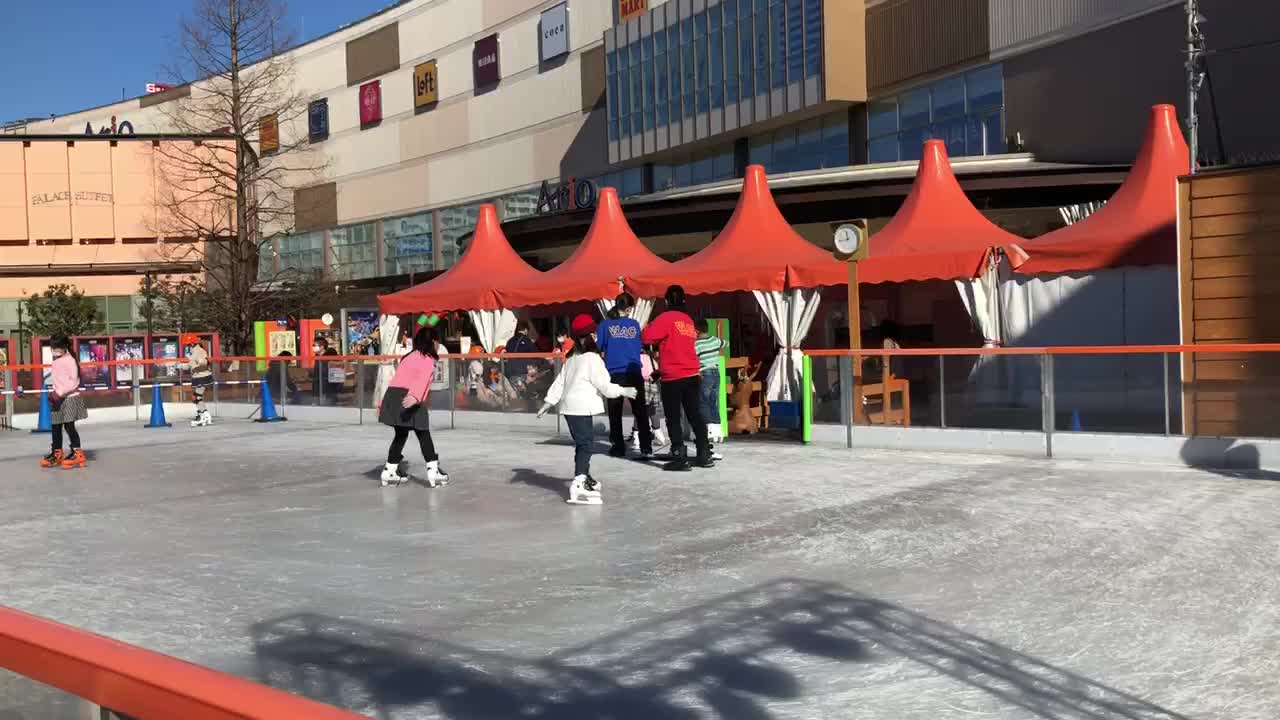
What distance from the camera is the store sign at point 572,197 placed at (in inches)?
1292

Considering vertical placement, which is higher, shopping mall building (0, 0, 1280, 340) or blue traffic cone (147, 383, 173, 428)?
shopping mall building (0, 0, 1280, 340)

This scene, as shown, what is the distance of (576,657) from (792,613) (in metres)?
1.33

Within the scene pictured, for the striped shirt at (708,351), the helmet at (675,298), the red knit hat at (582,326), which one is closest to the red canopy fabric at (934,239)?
the striped shirt at (708,351)

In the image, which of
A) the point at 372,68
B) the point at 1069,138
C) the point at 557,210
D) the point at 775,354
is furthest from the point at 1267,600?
the point at 372,68

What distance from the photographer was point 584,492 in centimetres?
1023

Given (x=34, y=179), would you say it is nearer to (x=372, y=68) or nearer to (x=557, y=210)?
(x=372, y=68)

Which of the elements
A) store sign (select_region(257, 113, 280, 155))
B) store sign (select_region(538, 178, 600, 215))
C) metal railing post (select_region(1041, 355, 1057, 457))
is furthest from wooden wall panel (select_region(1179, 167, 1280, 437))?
store sign (select_region(257, 113, 280, 155))

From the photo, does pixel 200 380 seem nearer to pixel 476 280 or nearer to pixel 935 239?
pixel 476 280

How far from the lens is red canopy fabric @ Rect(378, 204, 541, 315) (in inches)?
922

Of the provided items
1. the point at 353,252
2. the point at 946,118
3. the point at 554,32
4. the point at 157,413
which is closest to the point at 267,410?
the point at 157,413

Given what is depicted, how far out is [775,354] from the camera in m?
16.9

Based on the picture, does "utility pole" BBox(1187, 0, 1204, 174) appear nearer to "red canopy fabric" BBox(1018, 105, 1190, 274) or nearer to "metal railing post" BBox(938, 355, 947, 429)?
"red canopy fabric" BBox(1018, 105, 1190, 274)

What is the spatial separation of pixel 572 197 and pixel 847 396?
66.2 feet

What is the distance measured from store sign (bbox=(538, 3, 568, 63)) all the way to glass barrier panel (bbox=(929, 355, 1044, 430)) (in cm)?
3468
